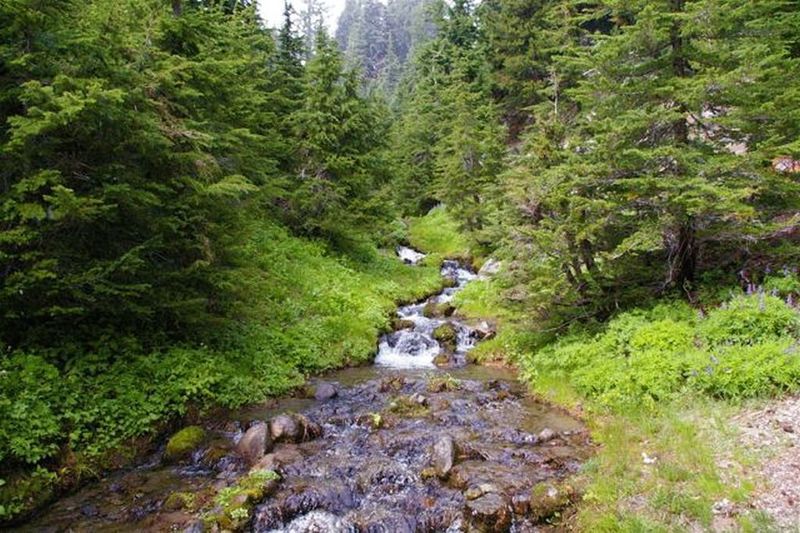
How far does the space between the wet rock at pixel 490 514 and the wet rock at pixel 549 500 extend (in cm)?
42

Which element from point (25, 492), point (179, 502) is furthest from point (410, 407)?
point (25, 492)

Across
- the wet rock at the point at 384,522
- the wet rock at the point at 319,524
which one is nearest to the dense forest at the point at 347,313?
the wet rock at the point at 384,522

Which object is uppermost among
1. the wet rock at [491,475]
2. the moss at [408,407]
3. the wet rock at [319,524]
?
the wet rock at [491,475]

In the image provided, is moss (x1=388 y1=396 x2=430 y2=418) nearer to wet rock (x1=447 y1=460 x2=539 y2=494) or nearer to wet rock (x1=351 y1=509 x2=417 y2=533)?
wet rock (x1=447 y1=460 x2=539 y2=494)

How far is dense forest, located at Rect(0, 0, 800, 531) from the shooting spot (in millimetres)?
8562

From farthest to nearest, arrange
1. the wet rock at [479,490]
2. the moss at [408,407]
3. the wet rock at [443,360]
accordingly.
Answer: the wet rock at [443,360], the moss at [408,407], the wet rock at [479,490]

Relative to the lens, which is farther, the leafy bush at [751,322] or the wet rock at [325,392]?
the wet rock at [325,392]

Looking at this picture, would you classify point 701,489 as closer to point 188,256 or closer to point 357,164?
point 188,256

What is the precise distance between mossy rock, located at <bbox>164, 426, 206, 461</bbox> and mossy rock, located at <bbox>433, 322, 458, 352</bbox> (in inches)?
368

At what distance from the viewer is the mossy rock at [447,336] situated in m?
17.8

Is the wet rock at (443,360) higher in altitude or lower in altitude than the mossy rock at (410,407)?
lower

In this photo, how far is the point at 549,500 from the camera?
25.5ft

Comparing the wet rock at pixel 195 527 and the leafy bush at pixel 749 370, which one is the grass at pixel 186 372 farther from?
the leafy bush at pixel 749 370

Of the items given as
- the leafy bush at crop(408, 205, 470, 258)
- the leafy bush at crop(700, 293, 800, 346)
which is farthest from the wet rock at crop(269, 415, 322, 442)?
the leafy bush at crop(408, 205, 470, 258)
